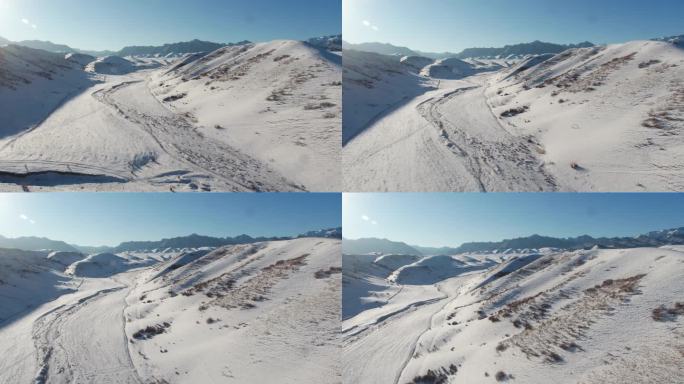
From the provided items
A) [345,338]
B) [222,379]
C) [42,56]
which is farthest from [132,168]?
[42,56]

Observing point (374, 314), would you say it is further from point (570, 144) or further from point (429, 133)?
point (570, 144)

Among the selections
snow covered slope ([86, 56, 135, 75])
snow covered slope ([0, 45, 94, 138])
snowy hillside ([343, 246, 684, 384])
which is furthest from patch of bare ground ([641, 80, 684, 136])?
snow covered slope ([86, 56, 135, 75])

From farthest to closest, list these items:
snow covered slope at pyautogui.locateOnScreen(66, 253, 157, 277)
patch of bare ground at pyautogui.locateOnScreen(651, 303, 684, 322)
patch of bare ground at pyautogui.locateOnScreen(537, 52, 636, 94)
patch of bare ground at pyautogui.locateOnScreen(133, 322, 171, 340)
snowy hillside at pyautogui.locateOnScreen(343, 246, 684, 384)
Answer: snow covered slope at pyautogui.locateOnScreen(66, 253, 157, 277) → patch of bare ground at pyautogui.locateOnScreen(537, 52, 636, 94) → patch of bare ground at pyautogui.locateOnScreen(133, 322, 171, 340) → patch of bare ground at pyautogui.locateOnScreen(651, 303, 684, 322) → snowy hillside at pyautogui.locateOnScreen(343, 246, 684, 384)

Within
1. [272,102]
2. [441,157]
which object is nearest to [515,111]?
[441,157]

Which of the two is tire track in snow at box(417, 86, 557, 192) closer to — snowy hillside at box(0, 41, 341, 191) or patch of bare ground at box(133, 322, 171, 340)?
snowy hillside at box(0, 41, 341, 191)

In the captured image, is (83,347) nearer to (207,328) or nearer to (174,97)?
(207,328)
